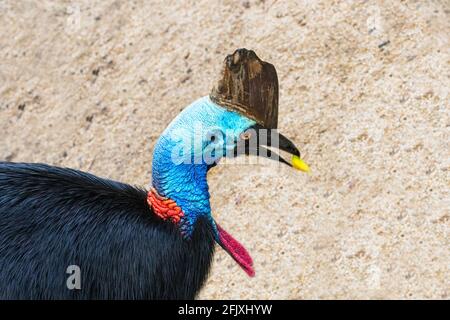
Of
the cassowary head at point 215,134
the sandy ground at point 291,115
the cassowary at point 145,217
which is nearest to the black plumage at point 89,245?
the cassowary at point 145,217

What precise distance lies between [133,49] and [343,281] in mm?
2121

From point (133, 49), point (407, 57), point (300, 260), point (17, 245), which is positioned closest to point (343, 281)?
point (300, 260)

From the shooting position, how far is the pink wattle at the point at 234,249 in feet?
13.1

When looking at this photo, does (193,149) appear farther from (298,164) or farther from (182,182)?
(298,164)

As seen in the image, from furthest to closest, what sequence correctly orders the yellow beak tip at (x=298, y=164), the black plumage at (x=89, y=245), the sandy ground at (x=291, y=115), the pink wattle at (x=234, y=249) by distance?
the sandy ground at (x=291, y=115) → the pink wattle at (x=234, y=249) → the yellow beak tip at (x=298, y=164) → the black plumage at (x=89, y=245)

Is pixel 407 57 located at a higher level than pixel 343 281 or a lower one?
higher

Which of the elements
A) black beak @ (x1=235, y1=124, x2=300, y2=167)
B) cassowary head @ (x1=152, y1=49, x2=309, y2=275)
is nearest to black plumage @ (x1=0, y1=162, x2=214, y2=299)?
cassowary head @ (x1=152, y1=49, x2=309, y2=275)

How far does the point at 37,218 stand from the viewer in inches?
144

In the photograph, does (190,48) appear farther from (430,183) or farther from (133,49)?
(430,183)

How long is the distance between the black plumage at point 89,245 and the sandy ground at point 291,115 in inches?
42.5

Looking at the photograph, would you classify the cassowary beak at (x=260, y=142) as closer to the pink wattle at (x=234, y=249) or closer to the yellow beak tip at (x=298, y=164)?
the yellow beak tip at (x=298, y=164)

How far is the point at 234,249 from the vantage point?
4074 mm

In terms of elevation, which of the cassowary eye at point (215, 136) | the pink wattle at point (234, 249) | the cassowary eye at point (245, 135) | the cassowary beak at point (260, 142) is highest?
the cassowary eye at point (215, 136)
